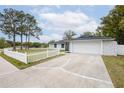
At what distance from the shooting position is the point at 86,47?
22391mm

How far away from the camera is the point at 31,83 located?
600 centimetres

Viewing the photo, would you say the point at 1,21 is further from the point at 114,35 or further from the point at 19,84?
the point at 19,84

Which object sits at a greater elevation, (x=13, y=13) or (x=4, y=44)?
(x=13, y=13)

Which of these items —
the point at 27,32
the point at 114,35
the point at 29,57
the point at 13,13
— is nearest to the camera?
the point at 29,57

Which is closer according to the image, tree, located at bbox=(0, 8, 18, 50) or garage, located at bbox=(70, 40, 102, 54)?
garage, located at bbox=(70, 40, 102, 54)

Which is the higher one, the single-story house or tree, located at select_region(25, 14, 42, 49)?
tree, located at select_region(25, 14, 42, 49)

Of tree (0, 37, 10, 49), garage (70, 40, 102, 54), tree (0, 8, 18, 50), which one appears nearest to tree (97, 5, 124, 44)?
garage (70, 40, 102, 54)

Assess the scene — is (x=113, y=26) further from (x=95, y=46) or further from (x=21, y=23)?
(x=21, y=23)

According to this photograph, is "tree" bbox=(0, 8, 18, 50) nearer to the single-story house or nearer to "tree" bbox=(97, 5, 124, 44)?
the single-story house

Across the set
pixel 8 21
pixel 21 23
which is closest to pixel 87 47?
pixel 21 23

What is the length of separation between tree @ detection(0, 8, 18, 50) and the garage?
1448 centimetres

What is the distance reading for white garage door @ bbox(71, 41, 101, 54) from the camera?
21.3m
